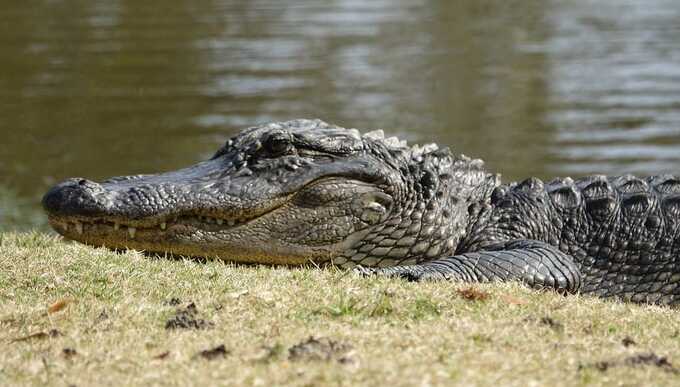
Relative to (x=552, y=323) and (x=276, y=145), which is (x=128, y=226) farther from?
(x=552, y=323)

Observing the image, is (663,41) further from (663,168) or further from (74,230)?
(74,230)

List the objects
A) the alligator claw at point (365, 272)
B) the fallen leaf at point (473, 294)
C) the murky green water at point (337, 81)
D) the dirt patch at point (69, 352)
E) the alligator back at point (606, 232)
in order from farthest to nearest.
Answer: the murky green water at point (337, 81) → the alligator back at point (606, 232) → the alligator claw at point (365, 272) → the fallen leaf at point (473, 294) → the dirt patch at point (69, 352)

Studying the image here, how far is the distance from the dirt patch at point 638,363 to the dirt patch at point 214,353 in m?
1.33

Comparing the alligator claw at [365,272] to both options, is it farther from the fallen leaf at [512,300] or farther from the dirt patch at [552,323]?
the dirt patch at [552,323]

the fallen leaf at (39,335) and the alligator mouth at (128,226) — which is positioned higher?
the fallen leaf at (39,335)

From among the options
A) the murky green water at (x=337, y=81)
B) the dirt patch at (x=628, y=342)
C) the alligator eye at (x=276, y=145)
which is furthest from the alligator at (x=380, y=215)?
the murky green water at (x=337, y=81)

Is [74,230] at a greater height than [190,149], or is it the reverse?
[74,230]

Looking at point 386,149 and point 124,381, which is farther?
point 386,149

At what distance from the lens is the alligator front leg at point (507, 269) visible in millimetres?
6074

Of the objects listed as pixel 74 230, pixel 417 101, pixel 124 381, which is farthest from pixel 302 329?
pixel 417 101

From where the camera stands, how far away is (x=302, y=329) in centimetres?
468

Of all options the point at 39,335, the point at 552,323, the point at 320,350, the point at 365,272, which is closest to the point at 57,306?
the point at 39,335

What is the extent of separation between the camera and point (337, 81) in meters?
17.9

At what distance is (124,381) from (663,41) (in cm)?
1796
